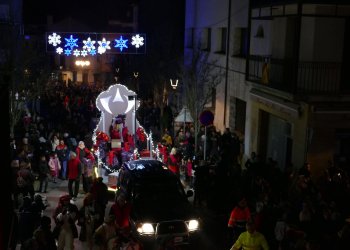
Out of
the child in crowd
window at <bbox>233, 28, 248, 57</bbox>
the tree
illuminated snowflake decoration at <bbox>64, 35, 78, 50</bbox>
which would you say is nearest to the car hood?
the child in crowd

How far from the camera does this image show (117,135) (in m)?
19.3

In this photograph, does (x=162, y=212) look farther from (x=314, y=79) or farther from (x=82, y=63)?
(x=82, y=63)

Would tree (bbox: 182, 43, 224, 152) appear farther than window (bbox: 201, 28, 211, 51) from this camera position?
No

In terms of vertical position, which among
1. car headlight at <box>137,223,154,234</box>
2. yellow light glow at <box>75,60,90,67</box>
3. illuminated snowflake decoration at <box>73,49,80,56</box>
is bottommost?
car headlight at <box>137,223,154,234</box>

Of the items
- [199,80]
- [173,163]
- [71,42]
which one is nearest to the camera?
[173,163]

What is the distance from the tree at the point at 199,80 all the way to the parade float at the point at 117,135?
2505mm

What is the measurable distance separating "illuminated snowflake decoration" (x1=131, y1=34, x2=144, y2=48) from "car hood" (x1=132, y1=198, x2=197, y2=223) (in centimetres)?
1122

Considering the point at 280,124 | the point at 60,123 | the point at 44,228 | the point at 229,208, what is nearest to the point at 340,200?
the point at 229,208

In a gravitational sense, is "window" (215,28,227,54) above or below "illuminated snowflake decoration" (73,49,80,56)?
above

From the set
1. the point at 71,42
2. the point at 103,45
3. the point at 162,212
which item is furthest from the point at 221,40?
the point at 162,212

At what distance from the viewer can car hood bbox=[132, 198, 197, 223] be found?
36.8 feet

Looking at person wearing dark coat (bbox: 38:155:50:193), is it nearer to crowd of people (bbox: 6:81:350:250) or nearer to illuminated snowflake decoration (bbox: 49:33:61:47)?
crowd of people (bbox: 6:81:350:250)

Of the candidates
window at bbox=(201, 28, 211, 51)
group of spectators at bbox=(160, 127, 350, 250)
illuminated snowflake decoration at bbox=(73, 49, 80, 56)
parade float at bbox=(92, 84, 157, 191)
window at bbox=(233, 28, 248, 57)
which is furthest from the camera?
window at bbox=(201, 28, 211, 51)

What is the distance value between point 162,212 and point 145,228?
0.58 meters
